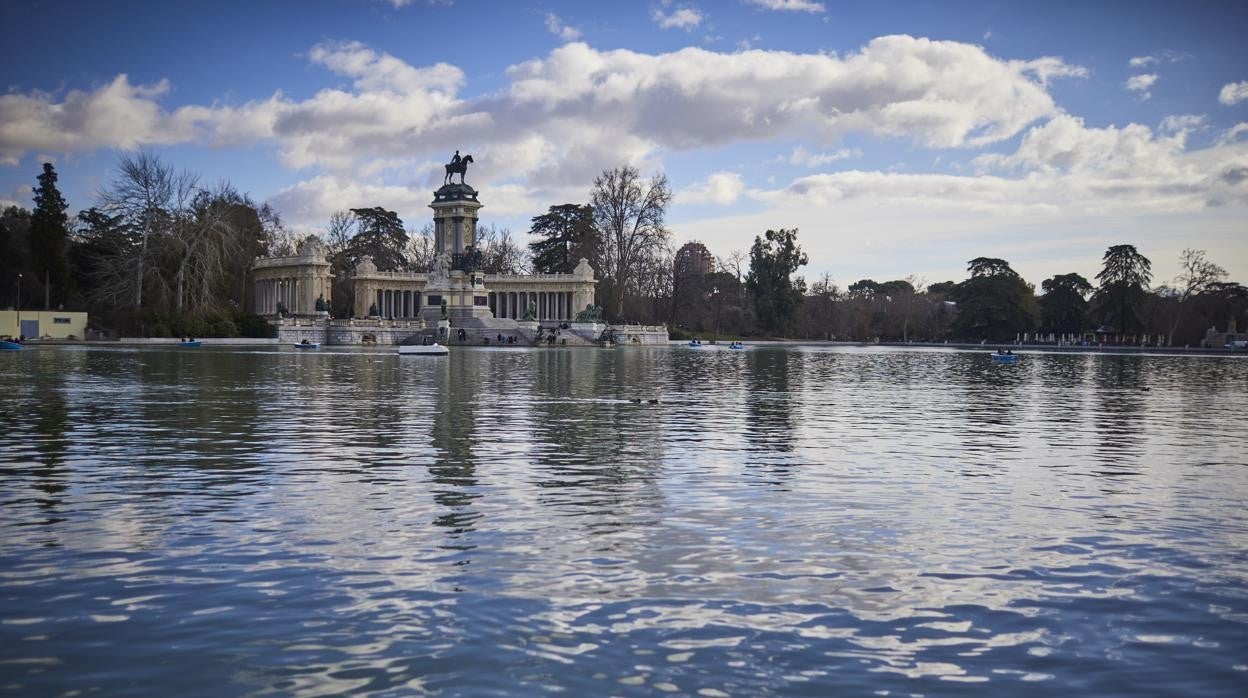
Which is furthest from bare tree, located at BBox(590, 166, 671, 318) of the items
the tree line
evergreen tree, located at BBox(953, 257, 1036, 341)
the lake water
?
the lake water

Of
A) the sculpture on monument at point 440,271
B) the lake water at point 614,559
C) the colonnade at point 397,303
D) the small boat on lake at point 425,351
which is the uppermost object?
the sculpture on monument at point 440,271

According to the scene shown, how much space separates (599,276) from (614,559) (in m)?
119

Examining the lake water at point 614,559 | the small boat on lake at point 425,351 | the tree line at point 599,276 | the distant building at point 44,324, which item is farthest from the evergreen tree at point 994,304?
the lake water at point 614,559

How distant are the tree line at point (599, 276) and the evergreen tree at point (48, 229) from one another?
0.40ft

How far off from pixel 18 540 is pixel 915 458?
43.6 feet

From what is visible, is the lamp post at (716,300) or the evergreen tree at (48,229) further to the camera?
the lamp post at (716,300)

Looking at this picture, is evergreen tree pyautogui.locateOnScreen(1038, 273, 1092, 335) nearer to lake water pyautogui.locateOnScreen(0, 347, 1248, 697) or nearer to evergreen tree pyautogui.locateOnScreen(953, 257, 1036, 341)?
evergreen tree pyautogui.locateOnScreen(953, 257, 1036, 341)

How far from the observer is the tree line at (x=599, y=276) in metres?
90.8

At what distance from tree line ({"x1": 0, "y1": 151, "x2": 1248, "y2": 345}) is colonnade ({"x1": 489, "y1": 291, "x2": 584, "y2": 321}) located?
15.4 feet

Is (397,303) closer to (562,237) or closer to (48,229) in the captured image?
(562,237)

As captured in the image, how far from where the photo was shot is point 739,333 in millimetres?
138875

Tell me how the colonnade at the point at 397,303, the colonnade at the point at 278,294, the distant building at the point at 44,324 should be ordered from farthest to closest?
1. the colonnade at the point at 397,303
2. the colonnade at the point at 278,294
3. the distant building at the point at 44,324

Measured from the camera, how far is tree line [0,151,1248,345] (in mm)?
90812

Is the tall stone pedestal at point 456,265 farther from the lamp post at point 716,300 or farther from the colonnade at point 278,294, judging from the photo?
the lamp post at point 716,300
